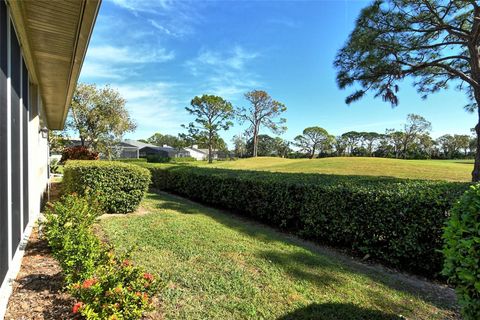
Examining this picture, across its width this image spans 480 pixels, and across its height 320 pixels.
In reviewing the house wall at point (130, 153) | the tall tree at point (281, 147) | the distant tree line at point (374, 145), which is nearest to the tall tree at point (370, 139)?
the distant tree line at point (374, 145)

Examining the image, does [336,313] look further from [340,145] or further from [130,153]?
[340,145]

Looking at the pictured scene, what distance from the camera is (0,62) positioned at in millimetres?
2303

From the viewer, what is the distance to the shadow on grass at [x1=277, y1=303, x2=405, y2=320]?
2.39 meters

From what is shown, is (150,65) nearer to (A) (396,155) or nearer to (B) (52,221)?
(B) (52,221)

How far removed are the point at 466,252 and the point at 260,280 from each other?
198 cm

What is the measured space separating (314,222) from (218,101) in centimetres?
2882

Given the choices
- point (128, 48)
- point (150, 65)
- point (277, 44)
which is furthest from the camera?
point (150, 65)

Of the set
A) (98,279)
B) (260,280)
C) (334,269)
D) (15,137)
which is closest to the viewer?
(98,279)

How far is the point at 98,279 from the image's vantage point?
2137mm

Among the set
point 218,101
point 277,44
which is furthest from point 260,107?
point 277,44

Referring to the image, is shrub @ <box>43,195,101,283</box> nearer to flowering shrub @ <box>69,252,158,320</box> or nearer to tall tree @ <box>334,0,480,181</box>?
flowering shrub @ <box>69,252,158,320</box>

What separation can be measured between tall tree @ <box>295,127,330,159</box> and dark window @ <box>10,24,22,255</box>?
51912 mm

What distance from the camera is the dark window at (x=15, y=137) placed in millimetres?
2979

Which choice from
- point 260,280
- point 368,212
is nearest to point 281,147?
point 368,212
